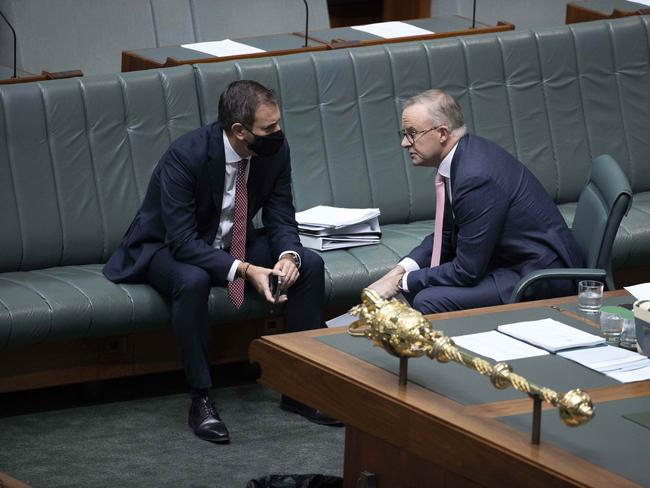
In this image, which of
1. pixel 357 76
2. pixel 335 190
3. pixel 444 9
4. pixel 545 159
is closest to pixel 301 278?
pixel 335 190

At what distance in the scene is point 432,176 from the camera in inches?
218

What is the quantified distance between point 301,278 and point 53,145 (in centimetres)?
111

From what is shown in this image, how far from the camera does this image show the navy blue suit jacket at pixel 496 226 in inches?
161

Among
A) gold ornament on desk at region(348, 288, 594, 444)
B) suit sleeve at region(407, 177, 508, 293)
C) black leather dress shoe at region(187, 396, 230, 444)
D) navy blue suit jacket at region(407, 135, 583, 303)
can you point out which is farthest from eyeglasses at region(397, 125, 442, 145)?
gold ornament on desk at region(348, 288, 594, 444)

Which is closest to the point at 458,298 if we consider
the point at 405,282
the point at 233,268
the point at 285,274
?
the point at 405,282

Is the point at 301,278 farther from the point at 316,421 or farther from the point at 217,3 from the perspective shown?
the point at 217,3

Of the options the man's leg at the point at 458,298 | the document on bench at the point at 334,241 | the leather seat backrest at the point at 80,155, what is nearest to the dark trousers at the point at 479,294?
the man's leg at the point at 458,298

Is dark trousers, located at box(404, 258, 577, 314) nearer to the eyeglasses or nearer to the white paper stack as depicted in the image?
the eyeglasses

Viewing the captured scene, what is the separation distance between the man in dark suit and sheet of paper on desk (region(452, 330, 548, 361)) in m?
0.75

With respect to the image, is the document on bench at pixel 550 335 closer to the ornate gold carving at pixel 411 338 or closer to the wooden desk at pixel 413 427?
the wooden desk at pixel 413 427

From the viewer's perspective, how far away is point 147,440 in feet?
14.2

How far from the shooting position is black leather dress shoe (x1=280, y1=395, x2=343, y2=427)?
4.47 metres

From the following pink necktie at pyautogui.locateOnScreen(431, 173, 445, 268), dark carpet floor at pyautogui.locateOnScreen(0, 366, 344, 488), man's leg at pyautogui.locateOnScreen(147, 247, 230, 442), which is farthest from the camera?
man's leg at pyautogui.locateOnScreen(147, 247, 230, 442)

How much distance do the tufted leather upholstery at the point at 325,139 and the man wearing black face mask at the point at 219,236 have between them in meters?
0.12
